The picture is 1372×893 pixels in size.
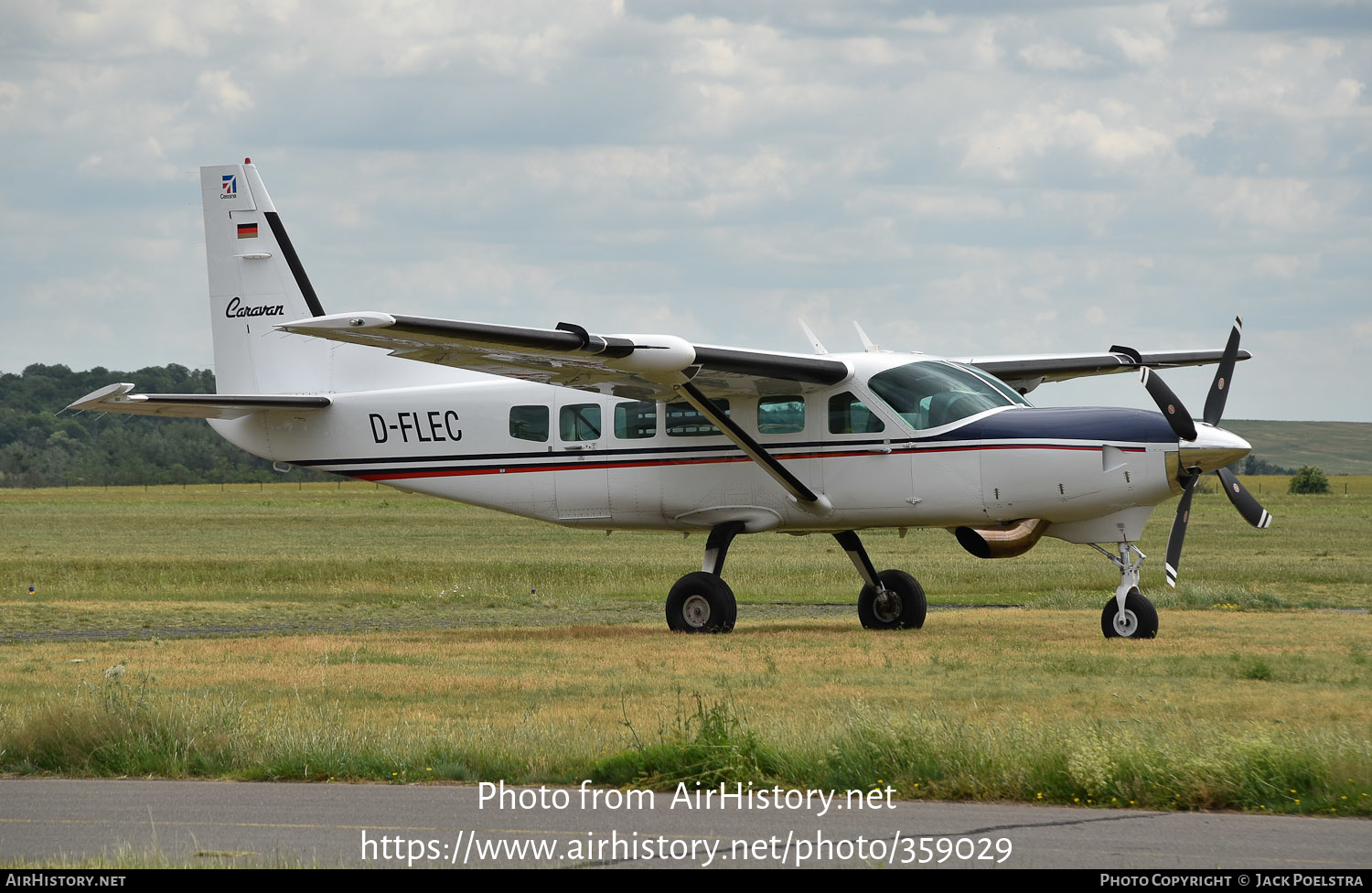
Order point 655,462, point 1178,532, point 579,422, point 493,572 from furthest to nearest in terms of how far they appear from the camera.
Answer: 1. point 493,572
2. point 579,422
3. point 655,462
4. point 1178,532

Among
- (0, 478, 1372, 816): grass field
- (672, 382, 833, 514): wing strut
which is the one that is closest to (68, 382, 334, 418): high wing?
(0, 478, 1372, 816): grass field

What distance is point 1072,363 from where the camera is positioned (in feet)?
77.5

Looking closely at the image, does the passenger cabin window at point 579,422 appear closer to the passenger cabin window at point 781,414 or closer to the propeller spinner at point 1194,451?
the passenger cabin window at point 781,414

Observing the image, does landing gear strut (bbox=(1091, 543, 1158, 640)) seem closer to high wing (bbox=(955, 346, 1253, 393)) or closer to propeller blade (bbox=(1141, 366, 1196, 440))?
propeller blade (bbox=(1141, 366, 1196, 440))

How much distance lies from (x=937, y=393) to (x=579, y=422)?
500cm

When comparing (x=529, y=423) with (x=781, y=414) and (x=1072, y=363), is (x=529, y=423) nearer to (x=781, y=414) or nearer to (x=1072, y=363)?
(x=781, y=414)

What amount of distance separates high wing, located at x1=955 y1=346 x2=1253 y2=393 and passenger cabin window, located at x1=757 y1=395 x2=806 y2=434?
3.89 m

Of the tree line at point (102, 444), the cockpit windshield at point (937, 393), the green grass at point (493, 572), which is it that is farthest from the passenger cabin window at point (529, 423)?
the tree line at point (102, 444)

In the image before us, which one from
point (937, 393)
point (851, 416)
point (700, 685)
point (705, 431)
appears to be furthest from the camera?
point (705, 431)

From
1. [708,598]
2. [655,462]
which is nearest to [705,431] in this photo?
[655,462]

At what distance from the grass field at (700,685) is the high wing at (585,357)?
322cm

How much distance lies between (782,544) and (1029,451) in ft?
111

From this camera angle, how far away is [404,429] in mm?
22844

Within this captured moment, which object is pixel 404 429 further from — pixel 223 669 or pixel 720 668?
pixel 720 668
